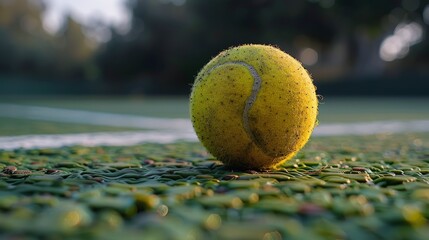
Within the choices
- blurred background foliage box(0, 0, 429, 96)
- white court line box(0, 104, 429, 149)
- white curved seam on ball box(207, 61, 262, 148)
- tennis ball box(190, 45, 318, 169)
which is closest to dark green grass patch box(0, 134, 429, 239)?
tennis ball box(190, 45, 318, 169)

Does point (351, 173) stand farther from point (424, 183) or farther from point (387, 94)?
point (387, 94)

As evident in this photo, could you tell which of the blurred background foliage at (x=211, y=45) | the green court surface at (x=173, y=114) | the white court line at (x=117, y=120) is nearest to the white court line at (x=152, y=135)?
the white court line at (x=117, y=120)

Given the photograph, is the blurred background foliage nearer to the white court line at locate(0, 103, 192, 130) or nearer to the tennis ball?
the white court line at locate(0, 103, 192, 130)

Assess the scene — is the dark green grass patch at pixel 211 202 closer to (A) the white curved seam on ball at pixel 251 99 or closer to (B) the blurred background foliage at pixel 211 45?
(A) the white curved seam on ball at pixel 251 99

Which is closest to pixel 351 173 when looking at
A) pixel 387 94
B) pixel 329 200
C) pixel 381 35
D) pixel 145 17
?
pixel 329 200

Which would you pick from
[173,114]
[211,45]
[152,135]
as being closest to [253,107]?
[152,135]
